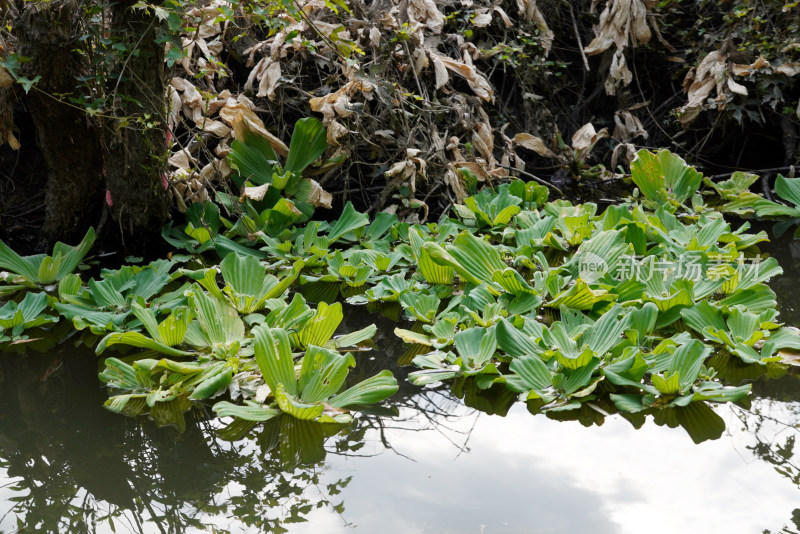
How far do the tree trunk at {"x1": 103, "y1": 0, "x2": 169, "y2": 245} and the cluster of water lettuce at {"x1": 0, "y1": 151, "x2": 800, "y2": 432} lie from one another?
0.42 feet

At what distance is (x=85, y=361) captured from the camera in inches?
62.4

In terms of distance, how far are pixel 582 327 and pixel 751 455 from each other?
1.35 ft

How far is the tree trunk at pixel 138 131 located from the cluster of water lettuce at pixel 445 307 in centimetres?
13

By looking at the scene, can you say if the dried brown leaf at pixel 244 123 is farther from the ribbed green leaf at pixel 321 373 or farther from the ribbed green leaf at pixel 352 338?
the ribbed green leaf at pixel 321 373

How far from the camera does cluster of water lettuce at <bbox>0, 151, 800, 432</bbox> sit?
4.31 ft

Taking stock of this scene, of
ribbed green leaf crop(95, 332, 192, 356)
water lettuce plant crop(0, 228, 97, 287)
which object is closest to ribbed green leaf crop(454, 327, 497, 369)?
ribbed green leaf crop(95, 332, 192, 356)

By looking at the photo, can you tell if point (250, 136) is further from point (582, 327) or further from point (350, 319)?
point (582, 327)

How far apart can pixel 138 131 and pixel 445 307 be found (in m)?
1.03

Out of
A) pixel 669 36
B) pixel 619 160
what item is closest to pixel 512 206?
pixel 619 160

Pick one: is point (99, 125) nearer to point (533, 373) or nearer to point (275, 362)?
point (275, 362)

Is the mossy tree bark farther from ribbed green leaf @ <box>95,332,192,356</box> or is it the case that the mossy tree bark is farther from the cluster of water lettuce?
ribbed green leaf @ <box>95,332,192,356</box>

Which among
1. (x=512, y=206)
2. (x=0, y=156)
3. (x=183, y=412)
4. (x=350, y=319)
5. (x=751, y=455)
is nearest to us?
(x=751, y=455)

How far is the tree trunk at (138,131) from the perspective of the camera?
6.26ft

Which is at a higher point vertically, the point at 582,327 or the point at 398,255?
the point at 582,327
